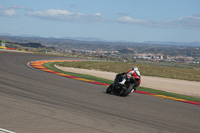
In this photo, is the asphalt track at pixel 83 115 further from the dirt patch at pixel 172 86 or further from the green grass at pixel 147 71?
the green grass at pixel 147 71

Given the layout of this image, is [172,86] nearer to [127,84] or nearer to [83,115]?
[127,84]

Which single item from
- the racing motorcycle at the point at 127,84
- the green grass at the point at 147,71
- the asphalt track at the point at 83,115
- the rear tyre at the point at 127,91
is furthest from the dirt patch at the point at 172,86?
the asphalt track at the point at 83,115

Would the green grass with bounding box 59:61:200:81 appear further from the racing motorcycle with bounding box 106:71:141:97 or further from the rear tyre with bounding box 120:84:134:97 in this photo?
the rear tyre with bounding box 120:84:134:97

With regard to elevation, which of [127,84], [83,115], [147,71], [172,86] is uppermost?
[127,84]

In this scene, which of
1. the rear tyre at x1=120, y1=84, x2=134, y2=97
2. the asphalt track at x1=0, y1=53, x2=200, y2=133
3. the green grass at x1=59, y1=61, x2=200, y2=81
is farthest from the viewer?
the green grass at x1=59, y1=61, x2=200, y2=81

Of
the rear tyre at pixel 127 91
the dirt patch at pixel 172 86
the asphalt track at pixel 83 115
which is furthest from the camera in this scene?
the dirt patch at pixel 172 86

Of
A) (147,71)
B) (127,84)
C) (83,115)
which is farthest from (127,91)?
(147,71)

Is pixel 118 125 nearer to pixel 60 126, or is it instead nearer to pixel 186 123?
pixel 60 126

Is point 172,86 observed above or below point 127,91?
below

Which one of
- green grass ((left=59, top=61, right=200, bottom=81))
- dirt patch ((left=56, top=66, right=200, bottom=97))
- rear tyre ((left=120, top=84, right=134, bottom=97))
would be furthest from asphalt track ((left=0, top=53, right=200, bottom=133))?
green grass ((left=59, top=61, right=200, bottom=81))

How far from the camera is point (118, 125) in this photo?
22.9 feet

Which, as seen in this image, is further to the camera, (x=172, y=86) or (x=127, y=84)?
(x=172, y=86)

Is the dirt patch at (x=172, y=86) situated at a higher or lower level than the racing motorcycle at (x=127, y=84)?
lower

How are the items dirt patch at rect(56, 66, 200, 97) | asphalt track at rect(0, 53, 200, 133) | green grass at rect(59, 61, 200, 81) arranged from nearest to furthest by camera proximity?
asphalt track at rect(0, 53, 200, 133) < dirt patch at rect(56, 66, 200, 97) < green grass at rect(59, 61, 200, 81)
